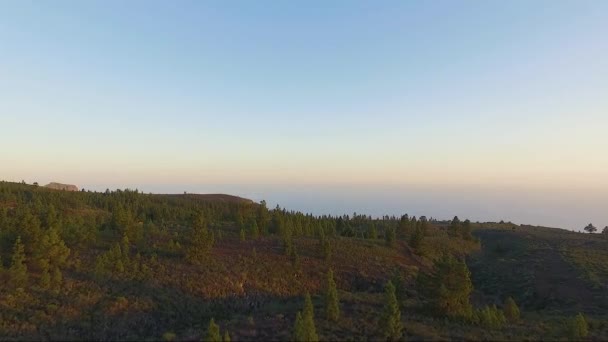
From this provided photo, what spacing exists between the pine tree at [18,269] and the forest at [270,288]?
0.11 m

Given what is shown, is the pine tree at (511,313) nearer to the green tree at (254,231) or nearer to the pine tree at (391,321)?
the pine tree at (391,321)

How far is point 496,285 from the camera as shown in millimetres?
53156

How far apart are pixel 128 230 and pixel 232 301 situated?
63.2 feet

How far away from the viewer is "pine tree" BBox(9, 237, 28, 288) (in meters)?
35.2

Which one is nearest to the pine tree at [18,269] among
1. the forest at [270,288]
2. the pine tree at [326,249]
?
the forest at [270,288]

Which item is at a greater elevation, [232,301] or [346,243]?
[346,243]

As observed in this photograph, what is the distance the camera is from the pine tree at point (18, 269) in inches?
1384

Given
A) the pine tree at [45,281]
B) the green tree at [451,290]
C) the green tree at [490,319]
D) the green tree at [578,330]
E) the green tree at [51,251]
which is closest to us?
the green tree at [578,330]

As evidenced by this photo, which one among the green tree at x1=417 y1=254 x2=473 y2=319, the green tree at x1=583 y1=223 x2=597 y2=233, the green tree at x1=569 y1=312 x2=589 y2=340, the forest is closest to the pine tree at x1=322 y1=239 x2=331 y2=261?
the forest

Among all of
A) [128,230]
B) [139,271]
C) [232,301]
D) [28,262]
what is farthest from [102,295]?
[128,230]

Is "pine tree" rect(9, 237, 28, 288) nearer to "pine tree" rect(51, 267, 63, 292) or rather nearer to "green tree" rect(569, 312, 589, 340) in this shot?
"pine tree" rect(51, 267, 63, 292)

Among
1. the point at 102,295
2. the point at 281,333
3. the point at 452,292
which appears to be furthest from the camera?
the point at 102,295

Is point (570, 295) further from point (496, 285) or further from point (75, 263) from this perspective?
point (75, 263)

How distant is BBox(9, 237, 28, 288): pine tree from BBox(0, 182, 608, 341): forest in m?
0.11
